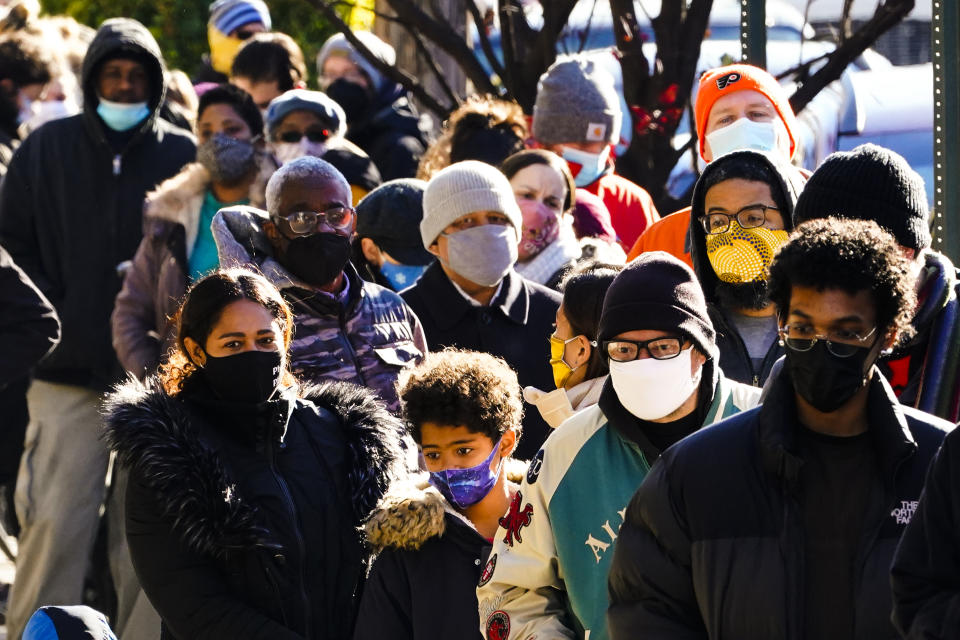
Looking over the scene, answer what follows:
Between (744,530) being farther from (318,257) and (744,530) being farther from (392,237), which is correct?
(392,237)

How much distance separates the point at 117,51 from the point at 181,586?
378cm

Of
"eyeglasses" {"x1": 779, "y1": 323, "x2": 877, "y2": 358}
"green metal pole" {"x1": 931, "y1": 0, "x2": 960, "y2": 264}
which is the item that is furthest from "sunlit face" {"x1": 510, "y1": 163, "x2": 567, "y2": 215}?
"eyeglasses" {"x1": 779, "y1": 323, "x2": 877, "y2": 358}

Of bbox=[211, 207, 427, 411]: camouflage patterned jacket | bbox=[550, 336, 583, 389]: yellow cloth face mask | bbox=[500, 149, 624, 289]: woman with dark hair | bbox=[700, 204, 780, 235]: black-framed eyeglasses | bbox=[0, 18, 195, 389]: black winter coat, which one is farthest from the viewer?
bbox=[0, 18, 195, 389]: black winter coat

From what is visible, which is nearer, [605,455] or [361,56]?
[605,455]

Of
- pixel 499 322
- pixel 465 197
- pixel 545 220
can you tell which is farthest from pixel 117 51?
pixel 499 322

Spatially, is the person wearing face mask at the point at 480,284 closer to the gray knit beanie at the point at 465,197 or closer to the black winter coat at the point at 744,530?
the gray knit beanie at the point at 465,197

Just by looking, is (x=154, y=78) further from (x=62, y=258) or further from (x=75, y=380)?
A: (x=75, y=380)

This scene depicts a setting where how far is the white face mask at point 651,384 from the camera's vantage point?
164 inches

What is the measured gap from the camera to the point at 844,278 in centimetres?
344

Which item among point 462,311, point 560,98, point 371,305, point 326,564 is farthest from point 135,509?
point 560,98

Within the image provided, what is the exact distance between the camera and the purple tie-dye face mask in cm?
471

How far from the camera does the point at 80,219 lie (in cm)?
766

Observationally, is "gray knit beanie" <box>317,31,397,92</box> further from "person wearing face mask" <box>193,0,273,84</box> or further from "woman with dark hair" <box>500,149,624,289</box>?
"woman with dark hair" <box>500,149,624,289</box>

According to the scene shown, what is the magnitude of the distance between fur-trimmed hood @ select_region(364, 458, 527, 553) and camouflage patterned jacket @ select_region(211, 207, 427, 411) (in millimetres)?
1145
